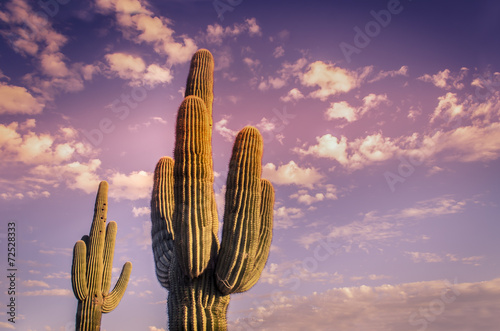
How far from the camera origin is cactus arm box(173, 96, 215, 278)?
22.4 ft

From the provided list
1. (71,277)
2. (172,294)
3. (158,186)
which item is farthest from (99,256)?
(172,294)

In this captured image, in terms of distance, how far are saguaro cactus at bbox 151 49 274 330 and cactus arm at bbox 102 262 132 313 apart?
6482 mm

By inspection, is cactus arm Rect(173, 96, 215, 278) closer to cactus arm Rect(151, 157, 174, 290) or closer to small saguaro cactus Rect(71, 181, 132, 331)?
cactus arm Rect(151, 157, 174, 290)

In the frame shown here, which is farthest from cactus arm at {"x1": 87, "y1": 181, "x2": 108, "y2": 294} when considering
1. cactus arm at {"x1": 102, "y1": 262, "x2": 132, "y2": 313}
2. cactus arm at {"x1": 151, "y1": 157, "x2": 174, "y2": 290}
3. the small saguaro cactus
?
cactus arm at {"x1": 151, "y1": 157, "x2": 174, "y2": 290}

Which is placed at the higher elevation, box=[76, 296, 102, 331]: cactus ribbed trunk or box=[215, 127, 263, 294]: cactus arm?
box=[215, 127, 263, 294]: cactus arm

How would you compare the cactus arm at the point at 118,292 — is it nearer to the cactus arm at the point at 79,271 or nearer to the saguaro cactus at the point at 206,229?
the cactus arm at the point at 79,271

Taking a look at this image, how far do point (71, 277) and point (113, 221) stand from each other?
2.19m

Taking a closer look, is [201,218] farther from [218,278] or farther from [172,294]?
[172,294]

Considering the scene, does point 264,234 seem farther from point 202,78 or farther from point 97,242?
point 97,242

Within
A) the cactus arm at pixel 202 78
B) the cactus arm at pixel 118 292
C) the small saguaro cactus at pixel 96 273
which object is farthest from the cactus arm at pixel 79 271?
the cactus arm at pixel 202 78

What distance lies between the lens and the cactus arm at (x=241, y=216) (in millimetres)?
6938

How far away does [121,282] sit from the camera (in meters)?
13.7

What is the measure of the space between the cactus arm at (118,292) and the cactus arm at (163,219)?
5.57 m

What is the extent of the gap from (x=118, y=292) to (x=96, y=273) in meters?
1.27
